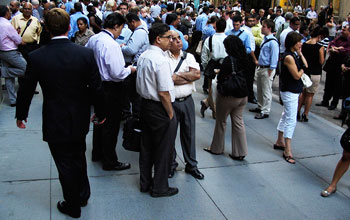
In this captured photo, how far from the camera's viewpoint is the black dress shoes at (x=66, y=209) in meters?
3.73

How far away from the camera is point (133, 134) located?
4262 millimetres

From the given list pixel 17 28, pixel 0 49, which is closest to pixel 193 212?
pixel 0 49

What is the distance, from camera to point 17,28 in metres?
7.87

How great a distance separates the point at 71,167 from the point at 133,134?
915 mm

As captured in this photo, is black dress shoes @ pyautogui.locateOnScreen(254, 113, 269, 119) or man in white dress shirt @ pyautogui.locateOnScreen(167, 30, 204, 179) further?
black dress shoes @ pyautogui.locateOnScreen(254, 113, 269, 119)

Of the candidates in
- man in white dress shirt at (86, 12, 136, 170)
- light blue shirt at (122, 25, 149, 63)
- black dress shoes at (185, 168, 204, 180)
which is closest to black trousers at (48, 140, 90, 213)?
man in white dress shirt at (86, 12, 136, 170)

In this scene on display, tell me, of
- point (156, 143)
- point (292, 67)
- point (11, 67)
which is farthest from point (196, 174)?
point (11, 67)

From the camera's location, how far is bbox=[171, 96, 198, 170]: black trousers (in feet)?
14.6

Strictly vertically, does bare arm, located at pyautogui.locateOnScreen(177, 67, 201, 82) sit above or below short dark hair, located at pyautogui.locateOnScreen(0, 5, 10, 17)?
below

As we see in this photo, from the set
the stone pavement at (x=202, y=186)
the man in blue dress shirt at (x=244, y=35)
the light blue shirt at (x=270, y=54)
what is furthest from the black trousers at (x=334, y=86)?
the stone pavement at (x=202, y=186)

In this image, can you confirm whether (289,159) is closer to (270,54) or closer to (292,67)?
(292,67)

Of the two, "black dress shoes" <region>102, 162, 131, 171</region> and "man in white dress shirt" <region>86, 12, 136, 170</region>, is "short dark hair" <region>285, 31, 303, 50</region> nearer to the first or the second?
"man in white dress shirt" <region>86, 12, 136, 170</region>

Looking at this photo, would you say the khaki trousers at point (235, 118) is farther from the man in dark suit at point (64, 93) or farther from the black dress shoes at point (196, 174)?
the man in dark suit at point (64, 93)

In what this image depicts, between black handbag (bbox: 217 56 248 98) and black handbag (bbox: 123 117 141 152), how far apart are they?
1.40 m
